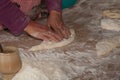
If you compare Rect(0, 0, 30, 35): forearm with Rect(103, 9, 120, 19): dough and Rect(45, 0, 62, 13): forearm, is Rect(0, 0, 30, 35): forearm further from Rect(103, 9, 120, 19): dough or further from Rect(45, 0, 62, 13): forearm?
Rect(103, 9, 120, 19): dough

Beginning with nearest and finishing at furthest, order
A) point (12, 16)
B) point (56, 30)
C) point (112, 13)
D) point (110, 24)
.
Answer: point (12, 16) → point (56, 30) → point (110, 24) → point (112, 13)

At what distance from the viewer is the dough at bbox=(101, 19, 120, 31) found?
1.88m

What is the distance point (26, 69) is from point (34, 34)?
0.42 meters

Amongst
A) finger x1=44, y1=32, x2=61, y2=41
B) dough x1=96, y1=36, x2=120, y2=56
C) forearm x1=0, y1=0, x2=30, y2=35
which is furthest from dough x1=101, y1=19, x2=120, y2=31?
forearm x1=0, y1=0, x2=30, y2=35

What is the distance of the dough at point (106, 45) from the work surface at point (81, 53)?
0.08ft

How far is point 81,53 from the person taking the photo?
1.53 meters

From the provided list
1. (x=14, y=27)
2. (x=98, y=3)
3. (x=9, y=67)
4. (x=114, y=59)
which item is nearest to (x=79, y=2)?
(x=98, y=3)

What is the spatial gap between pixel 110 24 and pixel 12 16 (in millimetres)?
664

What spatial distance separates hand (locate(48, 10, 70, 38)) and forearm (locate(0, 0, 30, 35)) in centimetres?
21

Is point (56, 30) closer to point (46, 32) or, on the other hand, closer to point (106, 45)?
point (46, 32)

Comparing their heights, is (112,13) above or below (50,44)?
below

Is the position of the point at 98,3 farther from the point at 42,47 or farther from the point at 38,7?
the point at 42,47

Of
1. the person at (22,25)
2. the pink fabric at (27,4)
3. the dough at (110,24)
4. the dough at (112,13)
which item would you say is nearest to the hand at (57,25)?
the person at (22,25)

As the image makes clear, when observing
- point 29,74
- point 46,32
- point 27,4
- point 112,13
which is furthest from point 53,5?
point 29,74
